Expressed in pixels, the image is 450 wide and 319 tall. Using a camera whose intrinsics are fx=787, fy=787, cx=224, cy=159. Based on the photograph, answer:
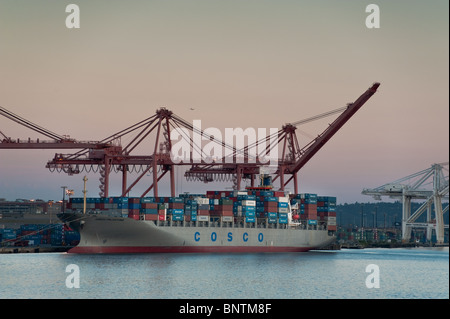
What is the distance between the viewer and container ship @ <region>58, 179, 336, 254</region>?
78938mm

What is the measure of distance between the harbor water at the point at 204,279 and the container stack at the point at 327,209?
1049 inches

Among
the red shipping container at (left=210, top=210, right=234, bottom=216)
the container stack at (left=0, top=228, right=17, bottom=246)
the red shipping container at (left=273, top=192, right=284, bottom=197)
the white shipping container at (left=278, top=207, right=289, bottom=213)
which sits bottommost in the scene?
the container stack at (left=0, top=228, right=17, bottom=246)

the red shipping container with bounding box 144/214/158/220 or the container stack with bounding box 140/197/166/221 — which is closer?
the red shipping container with bounding box 144/214/158/220

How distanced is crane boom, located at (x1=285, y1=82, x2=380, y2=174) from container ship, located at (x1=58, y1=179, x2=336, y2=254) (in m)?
4.04

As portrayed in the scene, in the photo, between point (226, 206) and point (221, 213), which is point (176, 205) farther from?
point (226, 206)

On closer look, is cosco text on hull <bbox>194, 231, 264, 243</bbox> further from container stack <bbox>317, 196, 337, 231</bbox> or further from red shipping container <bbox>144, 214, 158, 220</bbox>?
container stack <bbox>317, 196, 337, 231</bbox>

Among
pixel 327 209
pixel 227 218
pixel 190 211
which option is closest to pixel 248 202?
pixel 227 218

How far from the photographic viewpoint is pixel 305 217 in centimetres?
9838

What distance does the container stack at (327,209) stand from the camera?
99938 mm

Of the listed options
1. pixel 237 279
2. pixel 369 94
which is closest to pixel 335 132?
pixel 369 94

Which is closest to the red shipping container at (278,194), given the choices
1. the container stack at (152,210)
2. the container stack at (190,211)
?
the container stack at (190,211)

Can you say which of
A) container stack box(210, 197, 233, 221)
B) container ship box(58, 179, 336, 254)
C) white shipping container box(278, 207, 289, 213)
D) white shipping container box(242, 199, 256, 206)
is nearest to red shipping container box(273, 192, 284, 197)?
container ship box(58, 179, 336, 254)

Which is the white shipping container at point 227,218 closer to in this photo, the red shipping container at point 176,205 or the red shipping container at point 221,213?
the red shipping container at point 221,213
